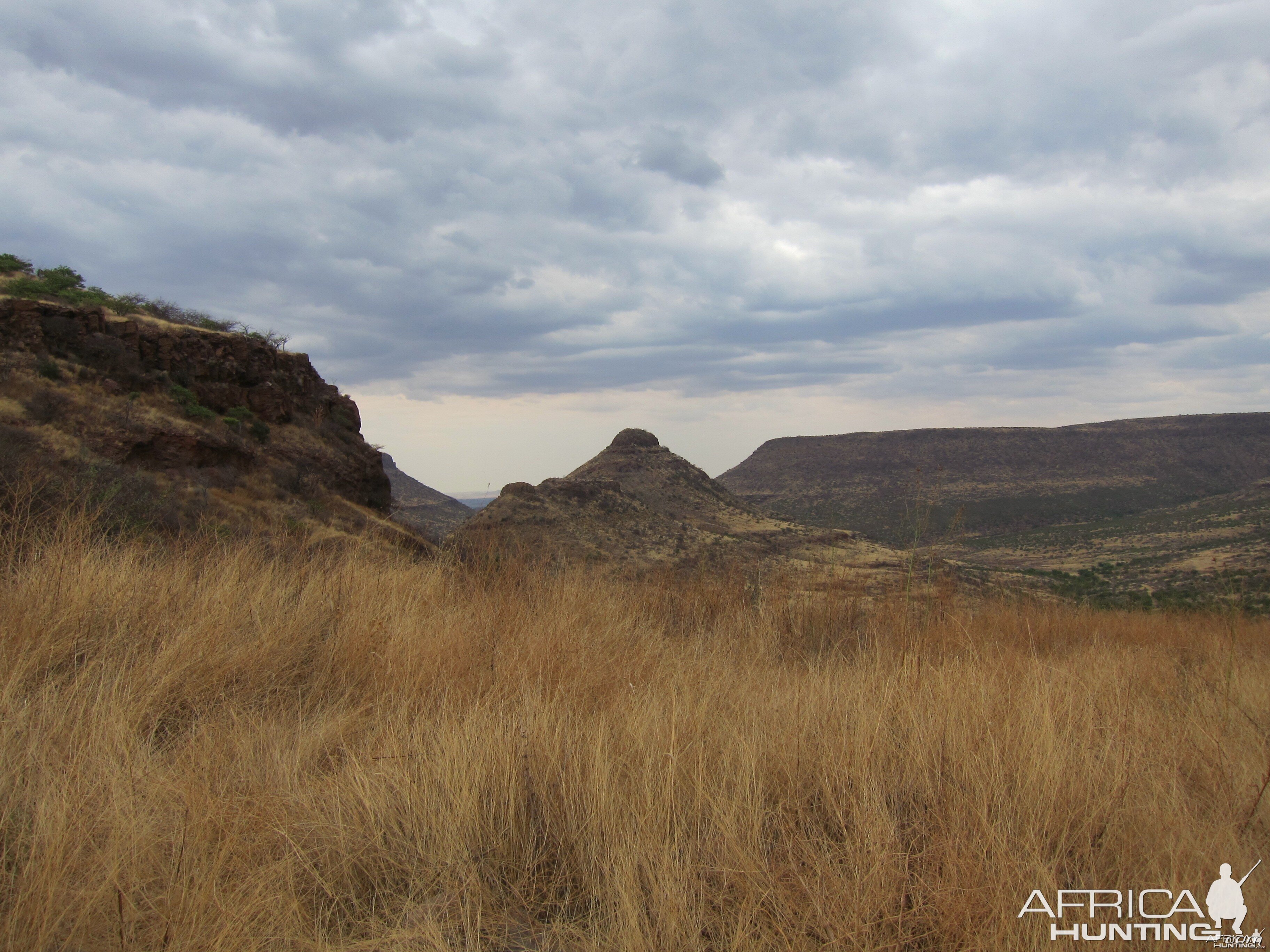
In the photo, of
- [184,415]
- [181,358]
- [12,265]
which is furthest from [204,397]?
[12,265]

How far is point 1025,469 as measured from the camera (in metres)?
64.8

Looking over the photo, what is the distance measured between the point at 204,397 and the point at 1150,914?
19.7 m

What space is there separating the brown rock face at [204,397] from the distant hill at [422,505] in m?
2.46

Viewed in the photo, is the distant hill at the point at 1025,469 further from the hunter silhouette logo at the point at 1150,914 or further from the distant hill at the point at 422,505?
the hunter silhouette logo at the point at 1150,914

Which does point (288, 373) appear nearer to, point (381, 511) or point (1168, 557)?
point (381, 511)

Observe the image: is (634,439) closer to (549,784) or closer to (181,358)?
(181,358)

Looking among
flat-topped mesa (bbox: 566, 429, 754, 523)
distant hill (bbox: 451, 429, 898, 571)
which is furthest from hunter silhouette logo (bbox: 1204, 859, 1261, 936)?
flat-topped mesa (bbox: 566, 429, 754, 523)

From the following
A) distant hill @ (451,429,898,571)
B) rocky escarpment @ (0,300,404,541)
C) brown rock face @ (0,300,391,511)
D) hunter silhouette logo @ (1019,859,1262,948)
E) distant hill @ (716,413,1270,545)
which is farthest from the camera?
distant hill @ (716,413,1270,545)

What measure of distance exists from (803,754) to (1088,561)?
34.6 m

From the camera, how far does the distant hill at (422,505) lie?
1064 inches

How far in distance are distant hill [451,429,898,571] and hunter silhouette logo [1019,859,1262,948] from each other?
12.5 m

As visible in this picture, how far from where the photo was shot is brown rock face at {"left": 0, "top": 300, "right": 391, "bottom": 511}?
564 inches

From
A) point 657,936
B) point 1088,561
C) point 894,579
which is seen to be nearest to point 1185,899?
point 657,936

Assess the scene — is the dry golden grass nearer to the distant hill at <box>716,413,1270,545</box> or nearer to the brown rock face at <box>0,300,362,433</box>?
the brown rock face at <box>0,300,362,433</box>
